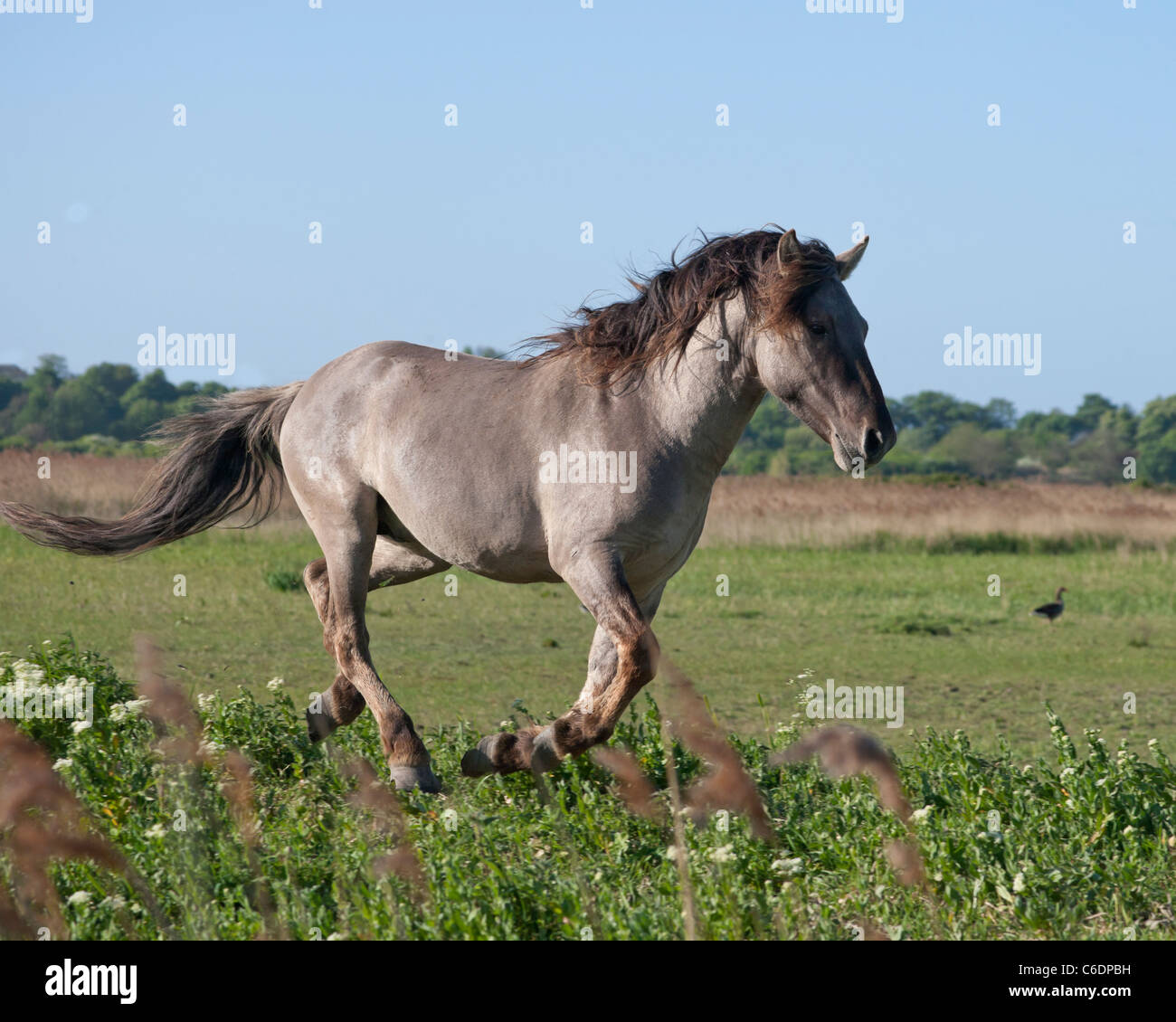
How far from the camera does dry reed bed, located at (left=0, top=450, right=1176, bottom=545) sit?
1734 cm

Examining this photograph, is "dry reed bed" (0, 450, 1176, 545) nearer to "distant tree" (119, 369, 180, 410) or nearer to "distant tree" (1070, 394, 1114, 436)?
"distant tree" (119, 369, 180, 410)

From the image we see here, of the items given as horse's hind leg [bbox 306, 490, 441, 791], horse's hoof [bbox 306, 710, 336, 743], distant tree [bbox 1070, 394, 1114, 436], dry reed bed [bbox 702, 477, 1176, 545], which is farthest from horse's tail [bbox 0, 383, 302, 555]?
distant tree [bbox 1070, 394, 1114, 436]

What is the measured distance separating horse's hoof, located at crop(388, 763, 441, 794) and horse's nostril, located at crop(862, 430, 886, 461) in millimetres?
1987

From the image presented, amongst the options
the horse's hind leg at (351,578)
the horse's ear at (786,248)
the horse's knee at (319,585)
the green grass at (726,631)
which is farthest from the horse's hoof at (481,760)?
the green grass at (726,631)

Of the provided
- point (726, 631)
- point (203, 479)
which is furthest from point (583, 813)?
point (726, 631)

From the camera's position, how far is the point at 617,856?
3.94 metres

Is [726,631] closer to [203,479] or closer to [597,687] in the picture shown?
[203,479]

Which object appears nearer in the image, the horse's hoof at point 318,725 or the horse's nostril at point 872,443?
the horse's nostril at point 872,443

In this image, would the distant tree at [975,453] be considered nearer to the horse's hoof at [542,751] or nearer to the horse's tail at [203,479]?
the horse's tail at [203,479]

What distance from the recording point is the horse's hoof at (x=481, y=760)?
14.7ft

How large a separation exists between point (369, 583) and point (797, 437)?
5334 cm

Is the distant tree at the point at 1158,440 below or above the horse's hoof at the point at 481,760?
above
